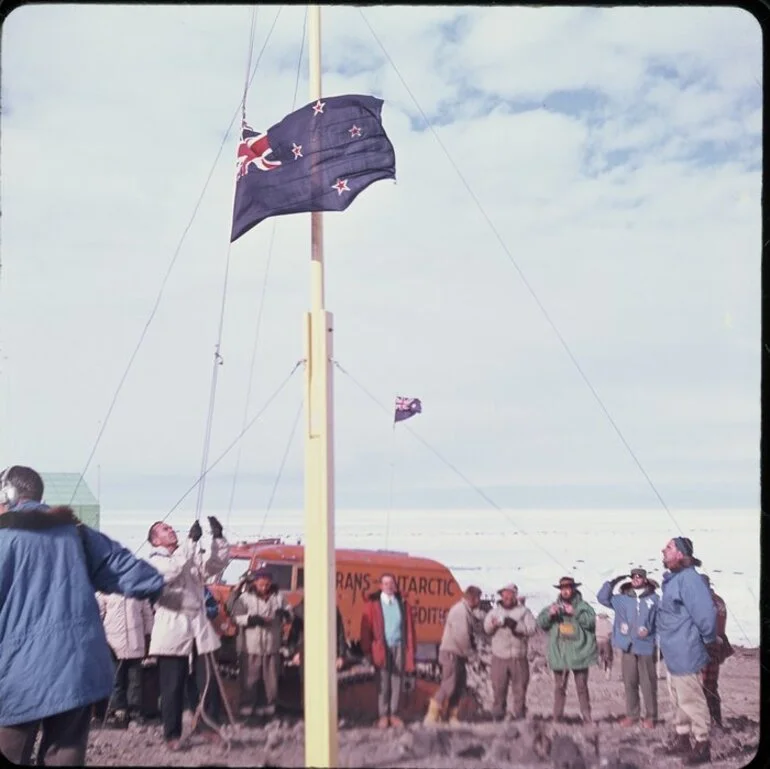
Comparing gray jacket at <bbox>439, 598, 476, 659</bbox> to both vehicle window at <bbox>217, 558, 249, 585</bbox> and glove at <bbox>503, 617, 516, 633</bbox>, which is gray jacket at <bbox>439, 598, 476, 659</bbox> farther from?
vehicle window at <bbox>217, 558, 249, 585</bbox>

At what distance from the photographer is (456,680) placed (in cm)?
549

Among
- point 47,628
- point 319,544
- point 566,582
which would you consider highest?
point 319,544

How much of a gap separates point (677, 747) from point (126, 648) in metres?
3.04

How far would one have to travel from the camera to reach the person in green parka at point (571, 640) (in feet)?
18.4

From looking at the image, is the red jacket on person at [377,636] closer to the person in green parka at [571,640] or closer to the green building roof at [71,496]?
the person in green parka at [571,640]

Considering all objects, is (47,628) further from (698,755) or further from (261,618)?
(698,755)

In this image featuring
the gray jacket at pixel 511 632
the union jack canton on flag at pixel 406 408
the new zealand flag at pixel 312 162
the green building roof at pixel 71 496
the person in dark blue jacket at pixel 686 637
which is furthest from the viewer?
the union jack canton on flag at pixel 406 408

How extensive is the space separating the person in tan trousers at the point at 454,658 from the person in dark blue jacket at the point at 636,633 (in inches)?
30.8

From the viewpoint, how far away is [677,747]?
545 centimetres

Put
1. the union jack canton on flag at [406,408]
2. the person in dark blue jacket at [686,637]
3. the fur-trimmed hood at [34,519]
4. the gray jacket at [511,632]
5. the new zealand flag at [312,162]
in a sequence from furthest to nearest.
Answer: the union jack canton on flag at [406,408], the gray jacket at [511,632], the person in dark blue jacket at [686,637], the new zealand flag at [312,162], the fur-trimmed hood at [34,519]

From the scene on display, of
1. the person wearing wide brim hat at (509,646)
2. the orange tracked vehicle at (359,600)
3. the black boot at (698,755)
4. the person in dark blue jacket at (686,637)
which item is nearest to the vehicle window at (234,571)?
the orange tracked vehicle at (359,600)

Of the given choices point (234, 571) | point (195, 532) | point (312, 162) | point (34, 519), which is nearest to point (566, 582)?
point (234, 571)

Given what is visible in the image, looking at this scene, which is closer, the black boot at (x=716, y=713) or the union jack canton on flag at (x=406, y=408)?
the black boot at (x=716, y=713)

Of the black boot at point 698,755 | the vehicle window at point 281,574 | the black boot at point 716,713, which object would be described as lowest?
the black boot at point 698,755
